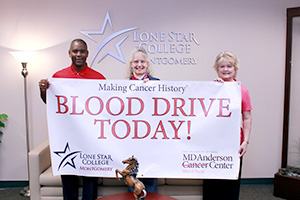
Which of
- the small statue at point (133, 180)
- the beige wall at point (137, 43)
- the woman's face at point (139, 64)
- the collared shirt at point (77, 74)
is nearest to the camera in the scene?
Result: the small statue at point (133, 180)

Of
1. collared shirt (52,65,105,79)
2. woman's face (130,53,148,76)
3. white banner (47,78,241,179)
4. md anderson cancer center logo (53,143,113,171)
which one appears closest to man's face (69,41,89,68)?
collared shirt (52,65,105,79)

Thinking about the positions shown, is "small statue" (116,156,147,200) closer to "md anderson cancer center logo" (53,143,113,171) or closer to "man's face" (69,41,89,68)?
"md anderson cancer center logo" (53,143,113,171)

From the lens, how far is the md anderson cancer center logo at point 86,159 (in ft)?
6.76

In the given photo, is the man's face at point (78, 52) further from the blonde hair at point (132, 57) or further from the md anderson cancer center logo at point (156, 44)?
the md anderson cancer center logo at point (156, 44)

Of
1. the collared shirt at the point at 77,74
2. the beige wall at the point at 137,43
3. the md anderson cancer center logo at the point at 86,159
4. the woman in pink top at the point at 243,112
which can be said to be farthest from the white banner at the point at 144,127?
the beige wall at the point at 137,43

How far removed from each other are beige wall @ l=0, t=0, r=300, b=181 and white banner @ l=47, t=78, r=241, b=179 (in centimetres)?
126

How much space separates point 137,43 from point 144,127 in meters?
1.47

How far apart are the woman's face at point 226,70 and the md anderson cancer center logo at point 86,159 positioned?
1.07m

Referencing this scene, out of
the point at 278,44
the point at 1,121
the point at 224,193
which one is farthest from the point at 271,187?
the point at 1,121

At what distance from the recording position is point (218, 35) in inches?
127

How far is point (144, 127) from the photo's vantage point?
2.05 m

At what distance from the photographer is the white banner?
6.66 ft

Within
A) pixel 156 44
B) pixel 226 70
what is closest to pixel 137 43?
pixel 156 44

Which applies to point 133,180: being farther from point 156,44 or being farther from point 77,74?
point 156,44
